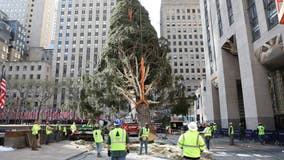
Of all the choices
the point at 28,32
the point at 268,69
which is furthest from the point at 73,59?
the point at 268,69

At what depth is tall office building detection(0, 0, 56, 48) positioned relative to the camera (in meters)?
123

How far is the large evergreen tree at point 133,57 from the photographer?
21.2m

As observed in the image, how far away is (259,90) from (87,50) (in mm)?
86036

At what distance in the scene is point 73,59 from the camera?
326ft

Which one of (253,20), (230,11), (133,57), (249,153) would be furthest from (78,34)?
(249,153)

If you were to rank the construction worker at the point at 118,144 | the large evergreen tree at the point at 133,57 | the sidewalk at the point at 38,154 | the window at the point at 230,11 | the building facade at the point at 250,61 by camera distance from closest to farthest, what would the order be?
the construction worker at the point at 118,144 → the sidewalk at the point at 38,154 → the large evergreen tree at the point at 133,57 → the building facade at the point at 250,61 → the window at the point at 230,11

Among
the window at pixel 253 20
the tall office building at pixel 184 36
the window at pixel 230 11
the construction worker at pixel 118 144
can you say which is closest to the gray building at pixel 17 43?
Result: the tall office building at pixel 184 36

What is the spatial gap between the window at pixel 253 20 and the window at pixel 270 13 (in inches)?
73.1

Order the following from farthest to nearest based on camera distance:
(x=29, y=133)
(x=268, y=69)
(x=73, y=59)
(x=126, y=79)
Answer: (x=73, y=59) → (x=268, y=69) → (x=126, y=79) → (x=29, y=133)

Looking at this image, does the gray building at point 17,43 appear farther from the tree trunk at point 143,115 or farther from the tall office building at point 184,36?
the tree trunk at point 143,115

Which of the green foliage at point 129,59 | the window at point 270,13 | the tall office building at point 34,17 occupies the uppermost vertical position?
the tall office building at point 34,17

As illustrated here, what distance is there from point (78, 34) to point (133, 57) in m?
87.2

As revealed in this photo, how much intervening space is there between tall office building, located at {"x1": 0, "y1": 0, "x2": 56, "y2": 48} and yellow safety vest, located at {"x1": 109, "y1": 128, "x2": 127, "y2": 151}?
421 ft

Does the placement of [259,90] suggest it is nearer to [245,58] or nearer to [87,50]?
[245,58]
